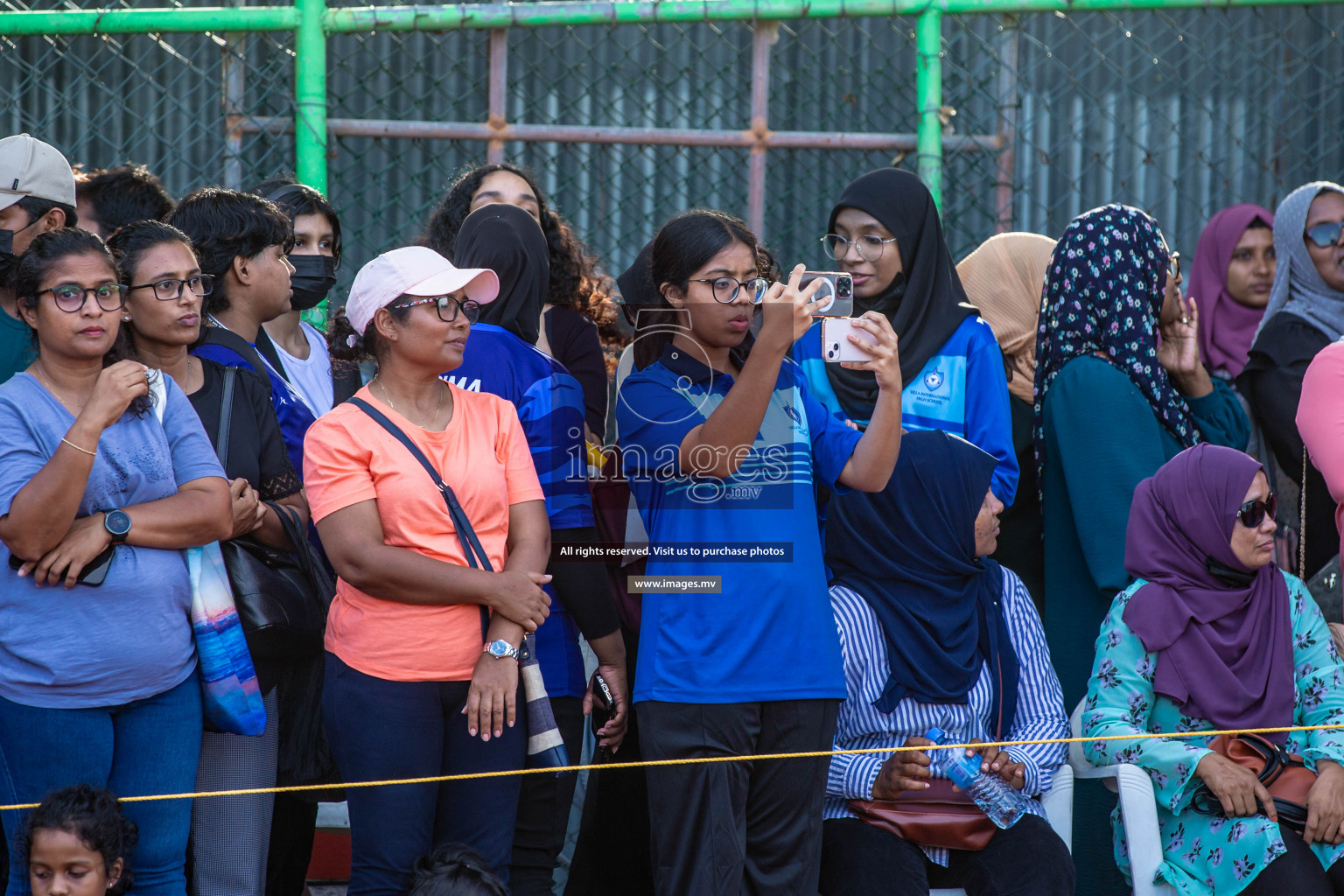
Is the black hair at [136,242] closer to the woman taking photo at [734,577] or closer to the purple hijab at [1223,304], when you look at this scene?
the woman taking photo at [734,577]

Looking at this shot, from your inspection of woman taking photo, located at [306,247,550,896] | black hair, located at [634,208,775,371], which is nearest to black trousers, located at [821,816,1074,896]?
woman taking photo, located at [306,247,550,896]

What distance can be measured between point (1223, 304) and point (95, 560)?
3679mm

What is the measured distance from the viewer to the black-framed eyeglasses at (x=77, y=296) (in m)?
2.69

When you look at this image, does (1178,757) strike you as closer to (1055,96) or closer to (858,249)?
(858,249)

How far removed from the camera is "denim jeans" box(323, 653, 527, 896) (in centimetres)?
262

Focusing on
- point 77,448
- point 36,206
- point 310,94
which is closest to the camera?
point 77,448

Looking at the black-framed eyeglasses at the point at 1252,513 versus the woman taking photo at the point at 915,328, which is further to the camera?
the woman taking photo at the point at 915,328

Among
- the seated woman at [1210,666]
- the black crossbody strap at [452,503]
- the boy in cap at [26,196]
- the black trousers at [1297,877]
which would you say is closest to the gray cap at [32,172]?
the boy in cap at [26,196]

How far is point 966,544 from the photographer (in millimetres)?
3266

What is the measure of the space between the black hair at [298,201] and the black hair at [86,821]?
1.67m

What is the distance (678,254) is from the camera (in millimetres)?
2932

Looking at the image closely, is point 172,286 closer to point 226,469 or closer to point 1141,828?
point 226,469

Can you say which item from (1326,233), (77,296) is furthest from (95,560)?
(1326,233)

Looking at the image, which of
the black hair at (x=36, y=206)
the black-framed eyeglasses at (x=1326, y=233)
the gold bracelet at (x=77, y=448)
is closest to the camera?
the gold bracelet at (x=77, y=448)
